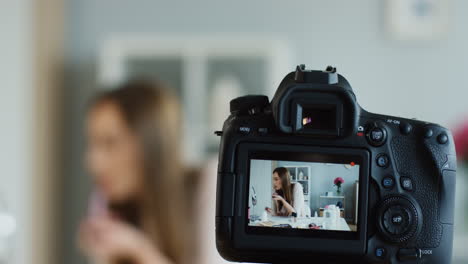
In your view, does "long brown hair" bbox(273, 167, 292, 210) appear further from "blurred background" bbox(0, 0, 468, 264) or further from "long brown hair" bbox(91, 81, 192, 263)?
"blurred background" bbox(0, 0, 468, 264)

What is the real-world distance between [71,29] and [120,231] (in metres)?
1.33

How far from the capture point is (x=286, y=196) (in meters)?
0.70

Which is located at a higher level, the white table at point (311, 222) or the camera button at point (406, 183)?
the camera button at point (406, 183)

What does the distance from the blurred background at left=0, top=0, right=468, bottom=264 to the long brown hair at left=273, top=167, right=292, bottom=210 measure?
186 cm

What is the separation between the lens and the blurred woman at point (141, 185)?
65.4 inches

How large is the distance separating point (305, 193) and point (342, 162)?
0.05m

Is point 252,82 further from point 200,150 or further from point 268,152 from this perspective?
point 268,152

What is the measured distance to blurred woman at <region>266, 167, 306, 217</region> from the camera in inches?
27.4

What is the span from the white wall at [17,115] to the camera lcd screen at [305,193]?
1803 mm

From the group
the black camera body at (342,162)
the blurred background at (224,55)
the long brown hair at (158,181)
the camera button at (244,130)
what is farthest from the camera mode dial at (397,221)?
the blurred background at (224,55)

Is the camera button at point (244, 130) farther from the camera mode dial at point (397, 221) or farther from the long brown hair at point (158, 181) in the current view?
the long brown hair at point (158, 181)

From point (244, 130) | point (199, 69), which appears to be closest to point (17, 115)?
point (199, 69)

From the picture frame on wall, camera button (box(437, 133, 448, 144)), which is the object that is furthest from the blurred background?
camera button (box(437, 133, 448, 144))

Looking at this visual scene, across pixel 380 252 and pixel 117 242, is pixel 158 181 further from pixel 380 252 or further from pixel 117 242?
pixel 380 252
